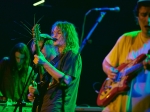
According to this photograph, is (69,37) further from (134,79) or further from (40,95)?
(134,79)

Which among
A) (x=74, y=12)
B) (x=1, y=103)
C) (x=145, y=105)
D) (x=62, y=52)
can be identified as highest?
(x=74, y=12)

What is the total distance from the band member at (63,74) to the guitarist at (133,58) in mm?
741

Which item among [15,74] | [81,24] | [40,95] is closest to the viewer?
[40,95]

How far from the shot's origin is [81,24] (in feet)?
26.7

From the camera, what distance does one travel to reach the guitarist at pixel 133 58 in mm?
2885

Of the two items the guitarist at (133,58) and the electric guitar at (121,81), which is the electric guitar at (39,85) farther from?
the guitarist at (133,58)

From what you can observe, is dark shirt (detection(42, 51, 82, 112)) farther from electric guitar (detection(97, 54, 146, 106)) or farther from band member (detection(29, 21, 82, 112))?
electric guitar (detection(97, 54, 146, 106))

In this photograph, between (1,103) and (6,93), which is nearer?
(1,103)

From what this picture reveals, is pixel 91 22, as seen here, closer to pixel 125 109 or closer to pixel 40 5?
pixel 40 5

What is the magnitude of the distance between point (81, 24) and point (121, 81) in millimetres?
5173

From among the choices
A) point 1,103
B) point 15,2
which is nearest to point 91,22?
point 15,2

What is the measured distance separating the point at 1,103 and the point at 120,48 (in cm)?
260

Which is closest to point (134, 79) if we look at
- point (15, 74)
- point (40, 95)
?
point (40, 95)

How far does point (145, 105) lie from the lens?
2867mm
